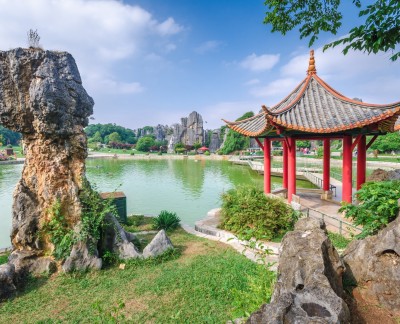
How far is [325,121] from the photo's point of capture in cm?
636

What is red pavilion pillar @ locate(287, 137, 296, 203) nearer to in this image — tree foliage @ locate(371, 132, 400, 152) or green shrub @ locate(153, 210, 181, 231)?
green shrub @ locate(153, 210, 181, 231)

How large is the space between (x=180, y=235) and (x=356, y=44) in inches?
195

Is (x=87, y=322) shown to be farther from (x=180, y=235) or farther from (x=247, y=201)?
(x=247, y=201)

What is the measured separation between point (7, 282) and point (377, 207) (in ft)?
16.6

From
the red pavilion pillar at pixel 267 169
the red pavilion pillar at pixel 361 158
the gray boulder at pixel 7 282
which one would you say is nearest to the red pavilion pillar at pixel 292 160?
the red pavilion pillar at pixel 267 169

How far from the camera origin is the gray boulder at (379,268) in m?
2.34

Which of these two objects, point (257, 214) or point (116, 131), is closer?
point (257, 214)

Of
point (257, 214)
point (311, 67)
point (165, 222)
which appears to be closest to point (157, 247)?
point (165, 222)

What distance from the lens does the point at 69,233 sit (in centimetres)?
429

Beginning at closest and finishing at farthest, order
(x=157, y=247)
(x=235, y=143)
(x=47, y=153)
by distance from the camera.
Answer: (x=47, y=153), (x=157, y=247), (x=235, y=143)

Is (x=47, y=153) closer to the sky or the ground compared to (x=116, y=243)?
closer to the sky

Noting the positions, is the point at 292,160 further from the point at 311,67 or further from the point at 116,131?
the point at 116,131

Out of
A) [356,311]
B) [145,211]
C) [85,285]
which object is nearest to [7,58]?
[85,285]

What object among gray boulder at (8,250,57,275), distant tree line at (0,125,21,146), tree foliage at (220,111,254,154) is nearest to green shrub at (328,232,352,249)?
gray boulder at (8,250,57,275)
